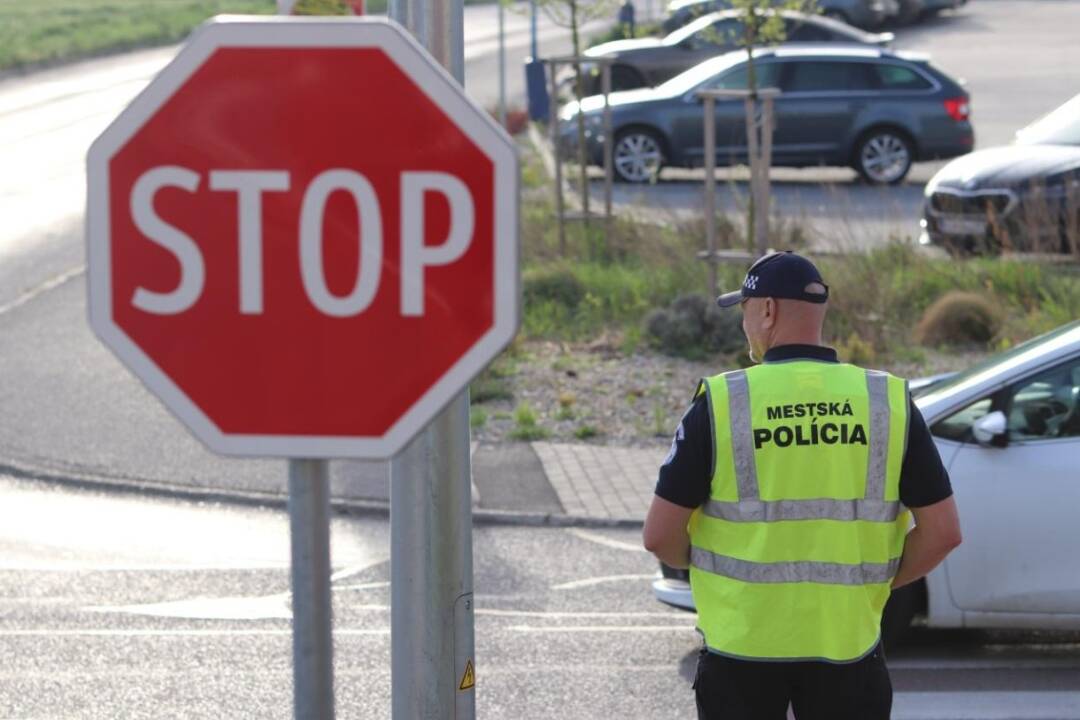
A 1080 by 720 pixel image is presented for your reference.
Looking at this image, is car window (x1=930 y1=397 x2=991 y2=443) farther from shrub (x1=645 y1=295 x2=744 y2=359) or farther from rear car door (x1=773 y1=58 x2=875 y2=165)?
rear car door (x1=773 y1=58 x2=875 y2=165)

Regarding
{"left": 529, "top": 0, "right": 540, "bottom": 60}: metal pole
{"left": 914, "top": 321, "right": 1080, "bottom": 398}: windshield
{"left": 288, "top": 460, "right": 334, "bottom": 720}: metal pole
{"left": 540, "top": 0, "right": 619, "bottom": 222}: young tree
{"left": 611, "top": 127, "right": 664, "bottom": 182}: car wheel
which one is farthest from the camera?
{"left": 611, "top": 127, "right": 664, "bottom": 182}: car wheel

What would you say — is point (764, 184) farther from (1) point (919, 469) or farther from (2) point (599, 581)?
(1) point (919, 469)

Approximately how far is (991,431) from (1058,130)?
10528 millimetres

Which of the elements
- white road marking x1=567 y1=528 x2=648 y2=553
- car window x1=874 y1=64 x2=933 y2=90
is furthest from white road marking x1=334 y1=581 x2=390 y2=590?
car window x1=874 y1=64 x2=933 y2=90

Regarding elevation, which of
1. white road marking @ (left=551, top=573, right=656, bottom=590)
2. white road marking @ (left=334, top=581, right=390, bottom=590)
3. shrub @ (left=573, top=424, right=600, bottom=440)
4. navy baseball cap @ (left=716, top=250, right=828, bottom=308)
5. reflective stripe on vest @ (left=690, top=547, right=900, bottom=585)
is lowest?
shrub @ (left=573, top=424, right=600, bottom=440)

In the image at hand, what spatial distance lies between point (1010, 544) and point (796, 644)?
295 centimetres

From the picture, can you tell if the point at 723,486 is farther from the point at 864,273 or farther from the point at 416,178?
the point at 864,273

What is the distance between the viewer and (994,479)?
6504 millimetres

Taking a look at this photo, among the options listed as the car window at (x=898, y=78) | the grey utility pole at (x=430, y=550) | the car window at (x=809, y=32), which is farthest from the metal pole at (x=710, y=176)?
the car window at (x=809, y=32)

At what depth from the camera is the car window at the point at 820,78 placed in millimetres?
21859

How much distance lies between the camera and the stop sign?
2355mm

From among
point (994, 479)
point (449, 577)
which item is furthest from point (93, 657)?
point (994, 479)

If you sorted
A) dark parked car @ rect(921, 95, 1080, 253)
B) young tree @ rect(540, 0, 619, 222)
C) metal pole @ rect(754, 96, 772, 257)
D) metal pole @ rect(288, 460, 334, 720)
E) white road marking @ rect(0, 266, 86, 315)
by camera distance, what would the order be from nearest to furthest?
metal pole @ rect(288, 460, 334, 720), metal pole @ rect(754, 96, 772, 257), dark parked car @ rect(921, 95, 1080, 253), white road marking @ rect(0, 266, 86, 315), young tree @ rect(540, 0, 619, 222)

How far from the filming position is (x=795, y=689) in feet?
12.8
